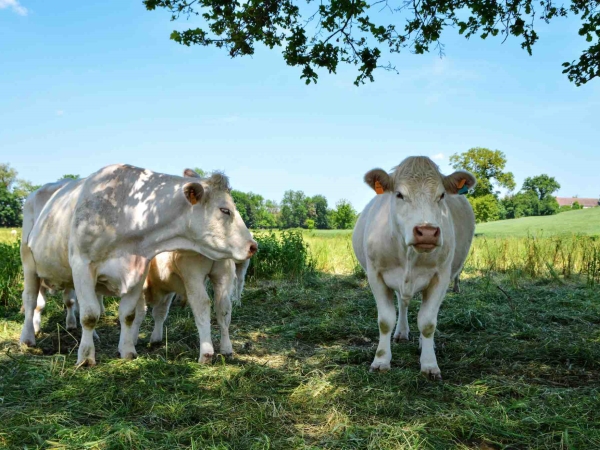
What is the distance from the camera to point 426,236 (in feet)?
13.8

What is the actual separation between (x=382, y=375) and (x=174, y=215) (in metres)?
2.59

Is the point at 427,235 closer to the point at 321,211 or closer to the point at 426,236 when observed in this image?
the point at 426,236

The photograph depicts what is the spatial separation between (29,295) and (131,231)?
2.15 m

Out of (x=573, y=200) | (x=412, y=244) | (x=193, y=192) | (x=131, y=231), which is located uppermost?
(x=573, y=200)

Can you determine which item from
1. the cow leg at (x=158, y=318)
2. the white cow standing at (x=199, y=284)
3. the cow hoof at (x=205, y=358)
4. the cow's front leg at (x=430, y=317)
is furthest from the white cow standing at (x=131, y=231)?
the cow's front leg at (x=430, y=317)

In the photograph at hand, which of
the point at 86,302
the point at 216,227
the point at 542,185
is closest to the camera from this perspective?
the point at 86,302

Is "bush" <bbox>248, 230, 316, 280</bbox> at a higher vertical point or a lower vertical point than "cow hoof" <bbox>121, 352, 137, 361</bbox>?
higher

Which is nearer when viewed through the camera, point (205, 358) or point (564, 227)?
point (205, 358)

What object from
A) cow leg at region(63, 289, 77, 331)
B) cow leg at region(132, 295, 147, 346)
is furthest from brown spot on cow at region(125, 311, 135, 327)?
cow leg at region(63, 289, 77, 331)

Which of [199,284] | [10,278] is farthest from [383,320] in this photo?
[10,278]

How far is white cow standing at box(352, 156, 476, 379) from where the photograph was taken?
4.50 meters

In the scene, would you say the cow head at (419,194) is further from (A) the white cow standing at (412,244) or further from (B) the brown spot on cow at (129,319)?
(B) the brown spot on cow at (129,319)

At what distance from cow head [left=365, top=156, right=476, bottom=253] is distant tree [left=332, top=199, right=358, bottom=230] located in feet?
259

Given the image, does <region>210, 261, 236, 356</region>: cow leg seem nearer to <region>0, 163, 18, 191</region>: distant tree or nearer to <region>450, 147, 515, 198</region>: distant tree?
<region>450, 147, 515, 198</region>: distant tree
